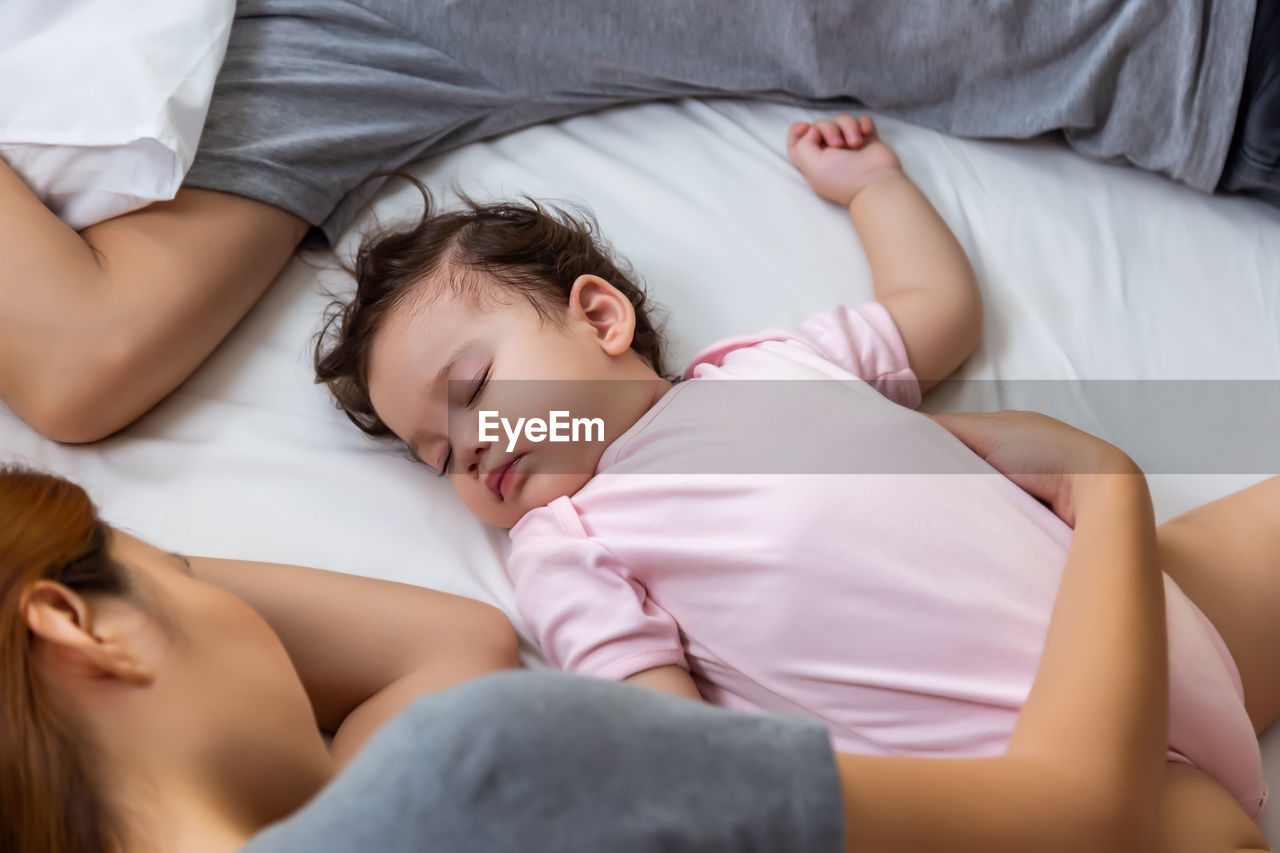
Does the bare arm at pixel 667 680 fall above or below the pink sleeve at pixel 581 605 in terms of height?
below

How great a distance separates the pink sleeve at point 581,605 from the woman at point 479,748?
10cm

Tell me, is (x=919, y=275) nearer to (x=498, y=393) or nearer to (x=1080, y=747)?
(x=498, y=393)

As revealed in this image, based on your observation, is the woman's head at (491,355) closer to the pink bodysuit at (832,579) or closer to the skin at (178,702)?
the pink bodysuit at (832,579)

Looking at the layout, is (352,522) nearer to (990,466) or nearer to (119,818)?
(119,818)

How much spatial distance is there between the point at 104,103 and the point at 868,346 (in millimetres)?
811

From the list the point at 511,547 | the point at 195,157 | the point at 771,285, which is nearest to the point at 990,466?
the point at 771,285

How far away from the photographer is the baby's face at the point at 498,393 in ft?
3.35

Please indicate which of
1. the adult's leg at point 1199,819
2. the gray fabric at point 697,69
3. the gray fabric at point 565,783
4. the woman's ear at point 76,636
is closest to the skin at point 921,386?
the adult's leg at point 1199,819

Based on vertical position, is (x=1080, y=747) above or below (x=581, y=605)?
above

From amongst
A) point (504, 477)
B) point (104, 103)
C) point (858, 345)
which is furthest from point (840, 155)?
point (104, 103)

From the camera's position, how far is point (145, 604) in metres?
0.63

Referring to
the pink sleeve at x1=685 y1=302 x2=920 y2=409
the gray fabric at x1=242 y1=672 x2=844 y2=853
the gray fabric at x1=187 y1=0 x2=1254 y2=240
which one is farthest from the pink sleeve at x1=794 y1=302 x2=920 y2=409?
the gray fabric at x1=242 y1=672 x2=844 y2=853

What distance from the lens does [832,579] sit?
885 millimetres

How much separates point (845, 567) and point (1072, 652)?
0.66 ft
